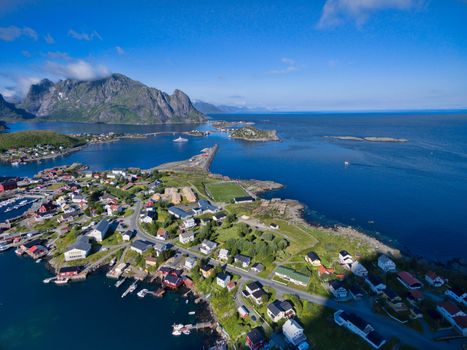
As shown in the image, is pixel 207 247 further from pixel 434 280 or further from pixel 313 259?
pixel 434 280

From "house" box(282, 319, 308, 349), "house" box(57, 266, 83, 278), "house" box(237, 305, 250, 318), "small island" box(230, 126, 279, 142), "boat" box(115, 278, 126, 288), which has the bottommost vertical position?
"boat" box(115, 278, 126, 288)

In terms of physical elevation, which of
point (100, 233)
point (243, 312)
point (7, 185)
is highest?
point (7, 185)

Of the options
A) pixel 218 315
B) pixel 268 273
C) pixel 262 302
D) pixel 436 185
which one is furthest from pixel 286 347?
pixel 436 185

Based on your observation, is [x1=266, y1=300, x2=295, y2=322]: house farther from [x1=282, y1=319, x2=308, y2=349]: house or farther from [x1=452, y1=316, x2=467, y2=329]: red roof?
[x1=452, y1=316, x2=467, y2=329]: red roof

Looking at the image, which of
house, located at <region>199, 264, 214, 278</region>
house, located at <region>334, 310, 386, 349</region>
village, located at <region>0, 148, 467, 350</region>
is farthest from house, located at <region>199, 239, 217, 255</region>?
house, located at <region>334, 310, 386, 349</region>

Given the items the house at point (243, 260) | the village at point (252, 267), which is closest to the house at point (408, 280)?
the village at point (252, 267)

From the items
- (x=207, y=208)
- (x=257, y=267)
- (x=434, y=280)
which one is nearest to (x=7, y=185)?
(x=207, y=208)

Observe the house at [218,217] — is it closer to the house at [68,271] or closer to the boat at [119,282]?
the boat at [119,282]

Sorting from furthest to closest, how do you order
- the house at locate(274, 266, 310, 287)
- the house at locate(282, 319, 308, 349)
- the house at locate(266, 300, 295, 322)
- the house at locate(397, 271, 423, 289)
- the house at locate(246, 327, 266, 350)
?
the house at locate(274, 266, 310, 287) → the house at locate(397, 271, 423, 289) → the house at locate(266, 300, 295, 322) → the house at locate(282, 319, 308, 349) → the house at locate(246, 327, 266, 350)
